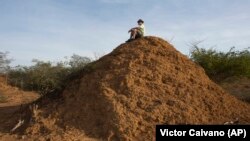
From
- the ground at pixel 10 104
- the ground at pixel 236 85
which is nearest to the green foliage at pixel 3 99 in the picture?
the ground at pixel 10 104

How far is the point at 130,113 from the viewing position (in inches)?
392

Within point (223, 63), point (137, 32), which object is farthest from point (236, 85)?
point (137, 32)

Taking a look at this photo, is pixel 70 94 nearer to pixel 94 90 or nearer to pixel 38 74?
pixel 94 90

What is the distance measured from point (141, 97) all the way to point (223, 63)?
25.9 ft

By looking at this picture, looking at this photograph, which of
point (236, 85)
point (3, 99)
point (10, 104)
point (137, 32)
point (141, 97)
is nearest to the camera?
point (141, 97)

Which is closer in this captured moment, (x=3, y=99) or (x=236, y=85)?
(x=3, y=99)

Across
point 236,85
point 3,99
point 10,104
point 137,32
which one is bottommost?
point 10,104

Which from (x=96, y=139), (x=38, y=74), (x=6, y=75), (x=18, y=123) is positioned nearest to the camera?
(x=96, y=139)

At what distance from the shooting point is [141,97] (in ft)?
34.0

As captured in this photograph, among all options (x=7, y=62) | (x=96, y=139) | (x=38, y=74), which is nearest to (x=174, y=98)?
(x=96, y=139)

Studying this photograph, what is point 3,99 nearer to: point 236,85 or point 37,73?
point 37,73

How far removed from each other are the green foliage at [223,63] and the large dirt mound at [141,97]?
18.2 feet

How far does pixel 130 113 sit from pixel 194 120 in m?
1.40

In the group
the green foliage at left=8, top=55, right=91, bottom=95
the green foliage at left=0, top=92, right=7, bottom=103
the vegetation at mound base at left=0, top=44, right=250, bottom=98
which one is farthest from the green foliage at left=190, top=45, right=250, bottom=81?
the green foliage at left=0, top=92, right=7, bottom=103
